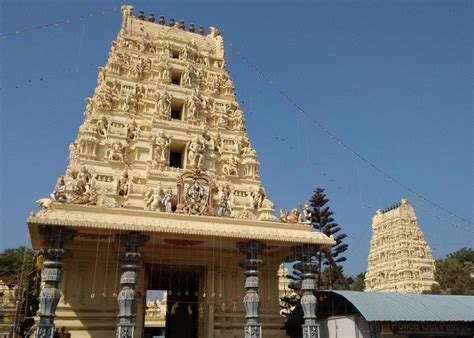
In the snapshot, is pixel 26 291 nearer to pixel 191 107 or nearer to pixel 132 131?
pixel 132 131

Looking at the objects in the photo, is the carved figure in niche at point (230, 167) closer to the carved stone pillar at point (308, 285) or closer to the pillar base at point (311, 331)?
the carved stone pillar at point (308, 285)

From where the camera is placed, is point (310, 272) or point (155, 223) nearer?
point (155, 223)

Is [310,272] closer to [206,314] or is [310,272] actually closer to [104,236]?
[206,314]

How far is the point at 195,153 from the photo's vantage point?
1906 cm

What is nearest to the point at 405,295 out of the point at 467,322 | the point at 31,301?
the point at 467,322

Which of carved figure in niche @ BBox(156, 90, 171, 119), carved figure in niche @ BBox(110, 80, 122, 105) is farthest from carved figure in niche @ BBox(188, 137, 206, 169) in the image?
carved figure in niche @ BBox(110, 80, 122, 105)

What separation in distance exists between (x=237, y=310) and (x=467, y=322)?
908 centimetres

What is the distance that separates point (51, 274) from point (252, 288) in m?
6.36

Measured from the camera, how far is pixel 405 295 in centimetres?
1741

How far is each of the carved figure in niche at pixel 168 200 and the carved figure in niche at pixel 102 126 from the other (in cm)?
413

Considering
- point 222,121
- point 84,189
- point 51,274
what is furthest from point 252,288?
point 222,121

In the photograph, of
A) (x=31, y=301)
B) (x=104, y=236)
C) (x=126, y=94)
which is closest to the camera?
(x=104, y=236)

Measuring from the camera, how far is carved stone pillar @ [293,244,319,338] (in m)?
14.7

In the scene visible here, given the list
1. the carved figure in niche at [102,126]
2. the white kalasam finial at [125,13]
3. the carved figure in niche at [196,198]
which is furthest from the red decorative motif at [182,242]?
the white kalasam finial at [125,13]
